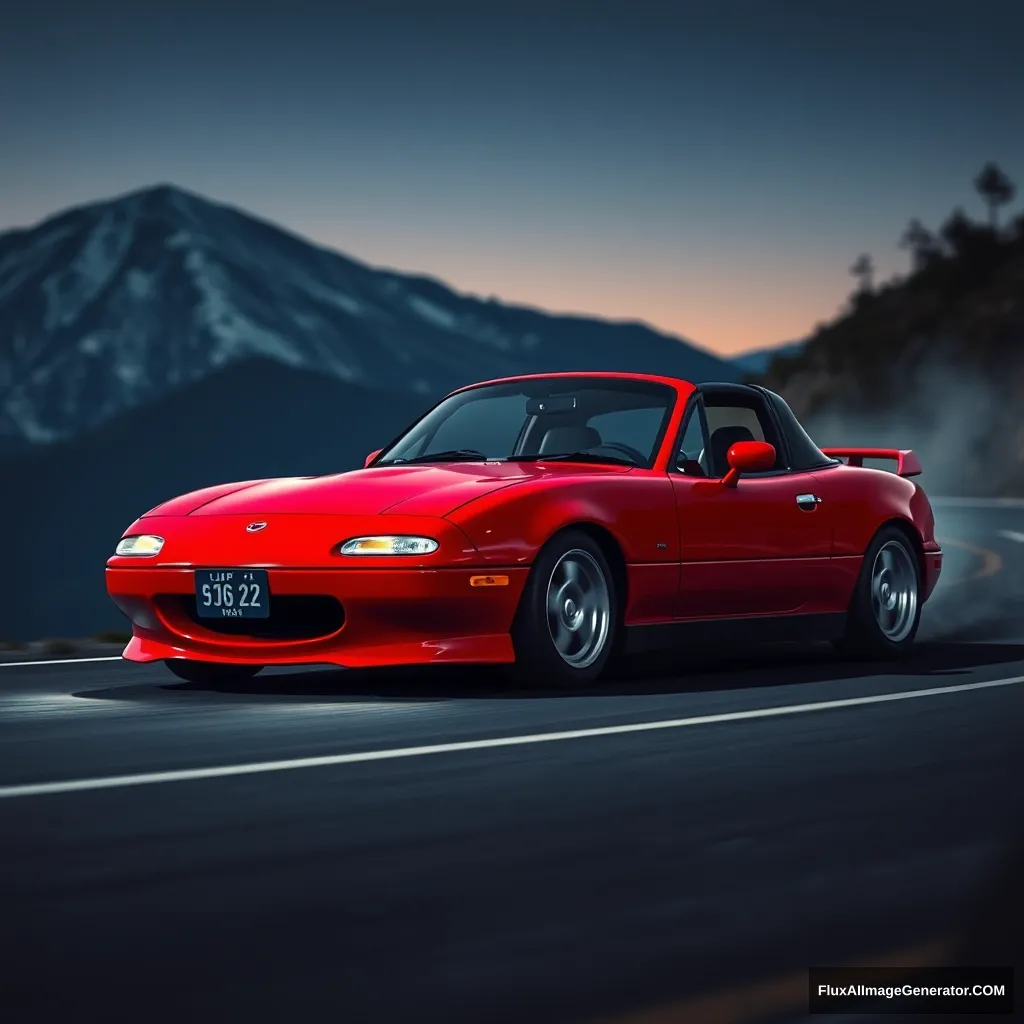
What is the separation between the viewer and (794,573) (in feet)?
30.8

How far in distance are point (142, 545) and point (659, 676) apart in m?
2.34

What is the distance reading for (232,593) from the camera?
311 inches

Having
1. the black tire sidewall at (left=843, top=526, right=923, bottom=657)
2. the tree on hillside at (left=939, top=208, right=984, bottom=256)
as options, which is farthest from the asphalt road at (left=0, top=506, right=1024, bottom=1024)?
the tree on hillside at (left=939, top=208, right=984, bottom=256)

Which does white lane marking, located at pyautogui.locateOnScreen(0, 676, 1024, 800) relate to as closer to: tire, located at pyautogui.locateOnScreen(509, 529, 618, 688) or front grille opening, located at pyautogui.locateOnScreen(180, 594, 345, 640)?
tire, located at pyautogui.locateOnScreen(509, 529, 618, 688)

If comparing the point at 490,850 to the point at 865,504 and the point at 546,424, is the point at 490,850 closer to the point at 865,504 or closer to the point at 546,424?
the point at 546,424

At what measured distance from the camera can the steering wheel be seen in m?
8.96

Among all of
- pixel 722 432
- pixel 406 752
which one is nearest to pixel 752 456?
pixel 722 432

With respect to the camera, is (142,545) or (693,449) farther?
(693,449)

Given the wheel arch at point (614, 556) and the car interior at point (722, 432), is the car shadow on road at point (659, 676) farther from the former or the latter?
the car interior at point (722, 432)

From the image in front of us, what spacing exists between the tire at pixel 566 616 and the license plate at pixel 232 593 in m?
1.00

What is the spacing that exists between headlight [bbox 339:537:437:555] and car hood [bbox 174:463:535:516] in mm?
147

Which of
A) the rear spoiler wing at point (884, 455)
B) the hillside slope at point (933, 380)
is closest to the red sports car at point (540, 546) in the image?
the rear spoiler wing at point (884, 455)

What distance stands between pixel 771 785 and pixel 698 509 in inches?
131

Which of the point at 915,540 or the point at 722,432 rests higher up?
the point at 722,432
